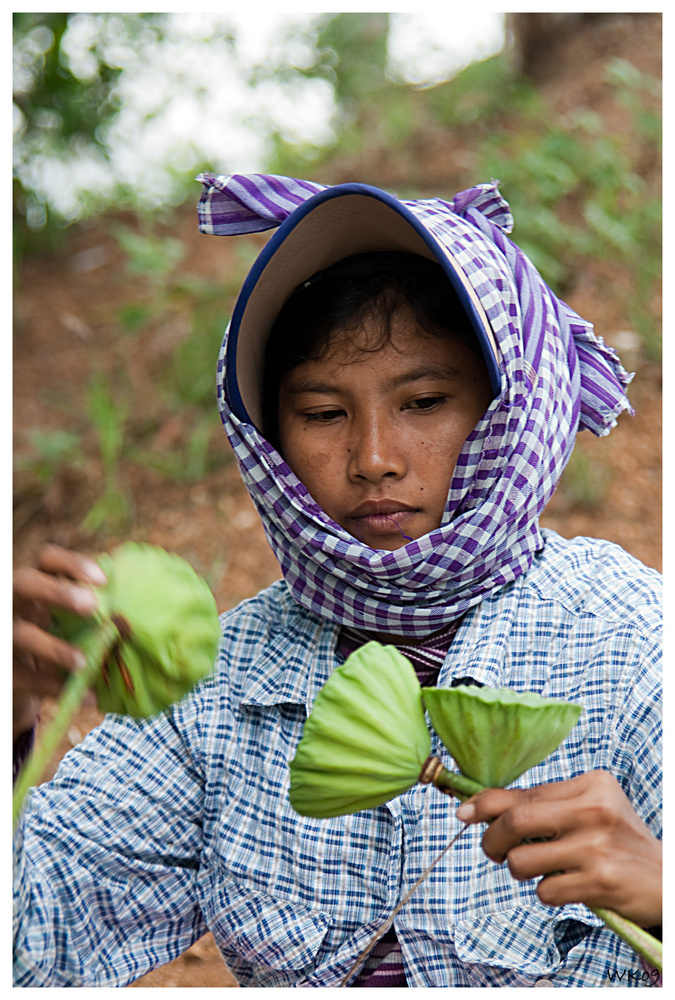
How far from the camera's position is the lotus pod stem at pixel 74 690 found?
0.83 meters

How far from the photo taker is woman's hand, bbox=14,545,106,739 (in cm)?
90

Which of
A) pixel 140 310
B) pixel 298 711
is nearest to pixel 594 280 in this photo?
pixel 140 310

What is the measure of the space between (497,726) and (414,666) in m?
0.55

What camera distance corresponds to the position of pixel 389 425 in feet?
4.06

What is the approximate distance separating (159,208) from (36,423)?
5.79 ft

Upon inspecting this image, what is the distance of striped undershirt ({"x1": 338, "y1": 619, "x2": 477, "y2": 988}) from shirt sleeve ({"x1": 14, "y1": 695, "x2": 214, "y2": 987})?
27 cm

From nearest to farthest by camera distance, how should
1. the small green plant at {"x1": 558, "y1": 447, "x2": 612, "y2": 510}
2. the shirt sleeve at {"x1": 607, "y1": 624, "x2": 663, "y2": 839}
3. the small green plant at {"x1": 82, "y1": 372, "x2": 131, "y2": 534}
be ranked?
1. the shirt sleeve at {"x1": 607, "y1": 624, "x2": 663, "y2": 839}
2. the small green plant at {"x1": 558, "y1": 447, "x2": 612, "y2": 510}
3. the small green plant at {"x1": 82, "y1": 372, "x2": 131, "y2": 534}

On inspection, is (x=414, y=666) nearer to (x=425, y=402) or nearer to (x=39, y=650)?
(x=425, y=402)

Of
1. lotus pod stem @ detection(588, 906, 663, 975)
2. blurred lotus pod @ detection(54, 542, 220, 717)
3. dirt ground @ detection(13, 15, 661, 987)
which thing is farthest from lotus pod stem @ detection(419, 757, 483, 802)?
dirt ground @ detection(13, 15, 661, 987)

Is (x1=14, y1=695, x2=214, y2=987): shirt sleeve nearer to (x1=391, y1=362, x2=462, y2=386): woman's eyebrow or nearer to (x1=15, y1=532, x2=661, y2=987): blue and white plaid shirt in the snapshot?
(x1=15, y1=532, x2=661, y2=987): blue and white plaid shirt

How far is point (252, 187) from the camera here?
1.43 metres

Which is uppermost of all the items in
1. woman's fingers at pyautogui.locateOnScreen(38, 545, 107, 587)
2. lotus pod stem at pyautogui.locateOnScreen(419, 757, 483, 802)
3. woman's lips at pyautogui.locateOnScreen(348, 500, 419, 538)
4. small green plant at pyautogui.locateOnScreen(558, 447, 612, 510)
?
small green plant at pyautogui.locateOnScreen(558, 447, 612, 510)

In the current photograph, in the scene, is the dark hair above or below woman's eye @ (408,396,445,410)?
above

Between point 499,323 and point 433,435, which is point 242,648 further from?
point 499,323
